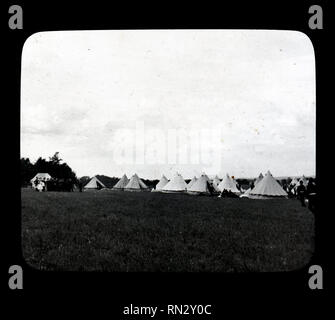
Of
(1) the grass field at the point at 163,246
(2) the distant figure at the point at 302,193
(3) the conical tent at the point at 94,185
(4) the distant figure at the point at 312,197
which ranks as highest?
(4) the distant figure at the point at 312,197

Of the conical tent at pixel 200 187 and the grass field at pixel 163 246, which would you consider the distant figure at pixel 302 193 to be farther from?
the conical tent at pixel 200 187

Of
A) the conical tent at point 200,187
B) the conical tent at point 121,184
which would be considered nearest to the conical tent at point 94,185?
the conical tent at point 121,184

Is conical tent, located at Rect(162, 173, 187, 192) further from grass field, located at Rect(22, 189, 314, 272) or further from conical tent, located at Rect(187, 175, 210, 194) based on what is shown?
grass field, located at Rect(22, 189, 314, 272)

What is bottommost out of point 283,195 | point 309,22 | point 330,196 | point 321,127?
point 283,195

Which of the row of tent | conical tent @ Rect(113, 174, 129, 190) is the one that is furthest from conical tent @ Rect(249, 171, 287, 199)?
conical tent @ Rect(113, 174, 129, 190)

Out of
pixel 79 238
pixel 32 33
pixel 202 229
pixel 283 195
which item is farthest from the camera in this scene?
pixel 283 195

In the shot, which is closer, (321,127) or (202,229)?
(321,127)

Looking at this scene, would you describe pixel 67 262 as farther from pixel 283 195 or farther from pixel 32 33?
pixel 283 195

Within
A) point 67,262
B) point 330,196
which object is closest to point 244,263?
point 330,196
